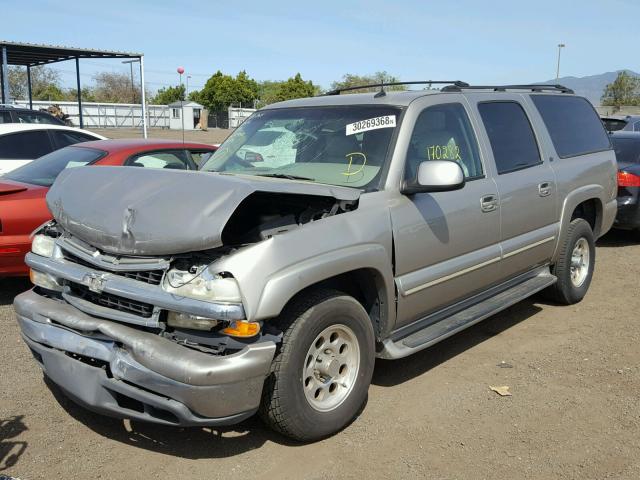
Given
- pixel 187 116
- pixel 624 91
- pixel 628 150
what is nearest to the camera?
pixel 628 150

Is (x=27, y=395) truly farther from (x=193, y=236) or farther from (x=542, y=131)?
(x=542, y=131)

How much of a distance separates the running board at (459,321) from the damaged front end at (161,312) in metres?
1.03

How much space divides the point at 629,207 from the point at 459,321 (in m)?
5.48

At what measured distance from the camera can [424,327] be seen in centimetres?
417

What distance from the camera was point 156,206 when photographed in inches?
123

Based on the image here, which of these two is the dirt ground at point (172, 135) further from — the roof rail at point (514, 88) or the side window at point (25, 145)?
the roof rail at point (514, 88)

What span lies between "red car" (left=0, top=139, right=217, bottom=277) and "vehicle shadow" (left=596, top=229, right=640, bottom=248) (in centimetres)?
611

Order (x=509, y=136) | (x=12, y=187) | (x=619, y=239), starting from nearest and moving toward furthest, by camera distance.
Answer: (x=509, y=136), (x=12, y=187), (x=619, y=239)

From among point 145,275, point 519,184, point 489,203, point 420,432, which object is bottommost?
point 420,432

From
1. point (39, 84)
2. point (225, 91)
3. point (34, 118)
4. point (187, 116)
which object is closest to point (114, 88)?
point (39, 84)

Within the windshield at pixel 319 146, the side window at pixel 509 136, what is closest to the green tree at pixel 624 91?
the side window at pixel 509 136

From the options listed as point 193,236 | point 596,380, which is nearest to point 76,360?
point 193,236

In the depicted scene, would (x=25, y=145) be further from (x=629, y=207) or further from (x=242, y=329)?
(x=629, y=207)

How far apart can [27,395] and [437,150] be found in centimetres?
323
